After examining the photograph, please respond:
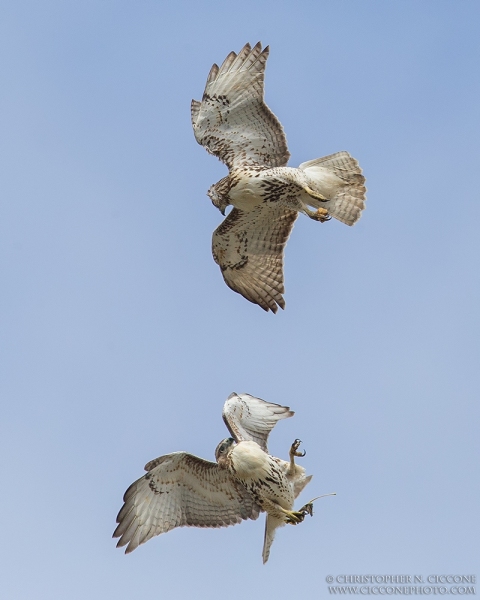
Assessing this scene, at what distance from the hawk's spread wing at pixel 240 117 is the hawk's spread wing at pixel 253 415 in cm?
296

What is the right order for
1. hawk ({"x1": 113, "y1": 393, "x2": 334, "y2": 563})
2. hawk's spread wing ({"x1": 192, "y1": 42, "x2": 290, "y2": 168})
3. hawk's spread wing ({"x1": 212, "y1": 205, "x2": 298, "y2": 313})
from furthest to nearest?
hawk's spread wing ({"x1": 212, "y1": 205, "x2": 298, "y2": 313})
hawk's spread wing ({"x1": 192, "y1": 42, "x2": 290, "y2": 168})
hawk ({"x1": 113, "y1": 393, "x2": 334, "y2": 563})

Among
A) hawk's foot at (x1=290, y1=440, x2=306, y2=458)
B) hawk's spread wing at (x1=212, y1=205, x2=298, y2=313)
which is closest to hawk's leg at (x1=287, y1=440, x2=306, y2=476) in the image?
hawk's foot at (x1=290, y1=440, x2=306, y2=458)

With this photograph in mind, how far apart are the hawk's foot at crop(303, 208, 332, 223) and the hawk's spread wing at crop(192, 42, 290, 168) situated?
80cm

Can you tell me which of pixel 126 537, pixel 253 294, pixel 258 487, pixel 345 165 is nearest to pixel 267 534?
pixel 258 487

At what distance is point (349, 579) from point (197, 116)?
19.3ft

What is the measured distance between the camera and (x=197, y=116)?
14078mm

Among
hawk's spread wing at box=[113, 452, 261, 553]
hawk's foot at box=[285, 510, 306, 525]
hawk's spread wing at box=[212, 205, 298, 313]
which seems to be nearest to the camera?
hawk's foot at box=[285, 510, 306, 525]

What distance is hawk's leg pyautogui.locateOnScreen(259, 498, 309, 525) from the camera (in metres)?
12.1

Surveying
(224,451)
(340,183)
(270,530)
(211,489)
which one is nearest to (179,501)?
(211,489)

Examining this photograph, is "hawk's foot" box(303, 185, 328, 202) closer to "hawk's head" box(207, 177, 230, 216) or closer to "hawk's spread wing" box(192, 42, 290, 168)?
"hawk's spread wing" box(192, 42, 290, 168)

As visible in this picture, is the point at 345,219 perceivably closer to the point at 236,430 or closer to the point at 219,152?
the point at 219,152

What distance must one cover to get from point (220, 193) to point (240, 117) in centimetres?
103

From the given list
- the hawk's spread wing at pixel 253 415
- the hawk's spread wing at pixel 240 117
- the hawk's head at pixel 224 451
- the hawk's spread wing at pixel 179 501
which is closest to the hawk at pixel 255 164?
the hawk's spread wing at pixel 240 117

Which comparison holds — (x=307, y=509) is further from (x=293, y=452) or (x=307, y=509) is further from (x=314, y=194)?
(x=314, y=194)
